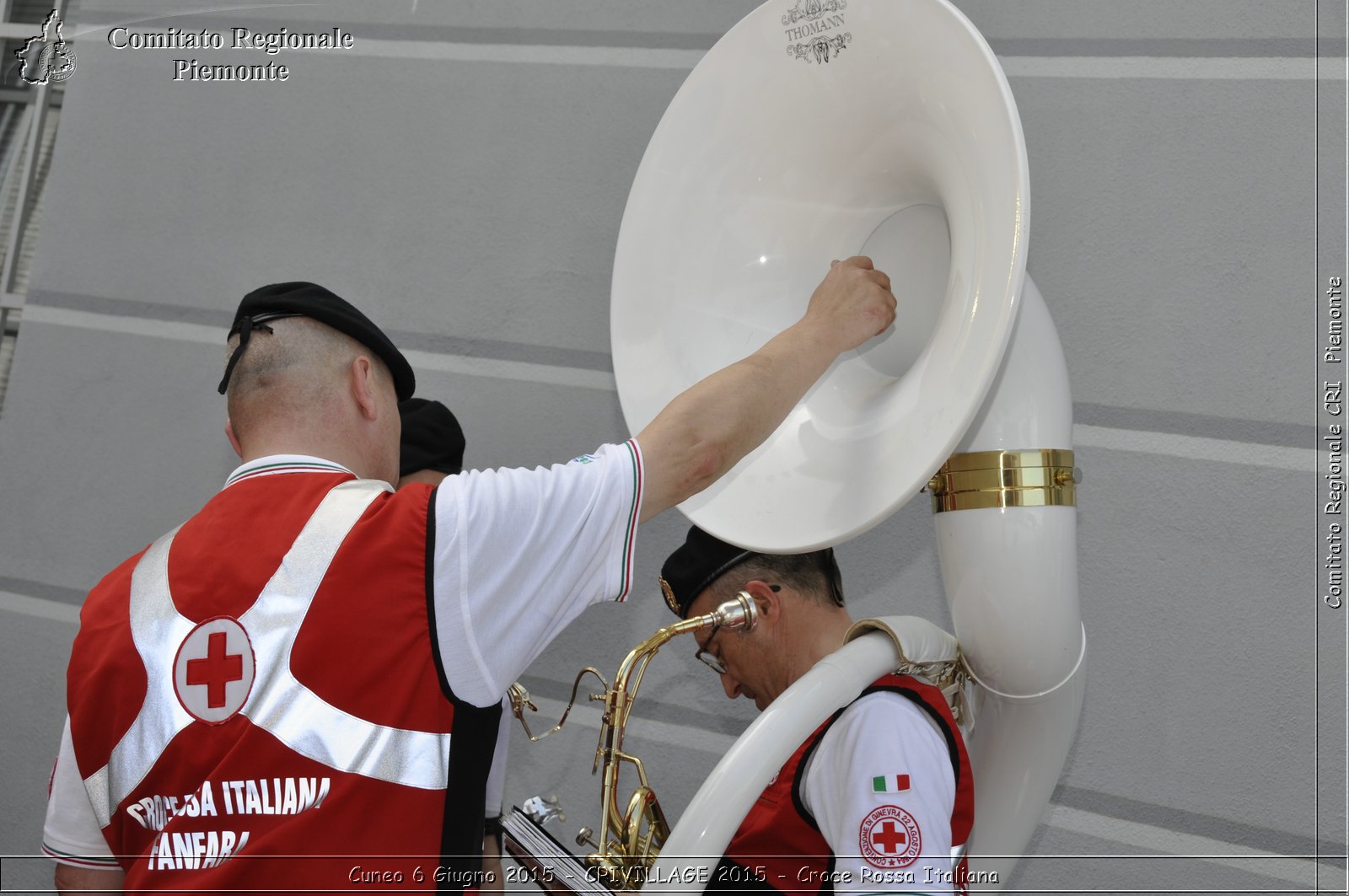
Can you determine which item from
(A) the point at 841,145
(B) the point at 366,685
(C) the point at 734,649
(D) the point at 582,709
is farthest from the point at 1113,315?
(B) the point at 366,685

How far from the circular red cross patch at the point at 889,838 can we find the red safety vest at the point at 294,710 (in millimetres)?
439

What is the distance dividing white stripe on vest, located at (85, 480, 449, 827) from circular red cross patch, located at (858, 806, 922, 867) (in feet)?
1.58

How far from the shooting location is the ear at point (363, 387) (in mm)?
1223

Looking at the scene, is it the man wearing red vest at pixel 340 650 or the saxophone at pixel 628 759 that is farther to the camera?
the saxophone at pixel 628 759

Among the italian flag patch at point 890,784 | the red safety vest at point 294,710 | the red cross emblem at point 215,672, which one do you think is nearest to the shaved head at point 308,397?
the red safety vest at point 294,710

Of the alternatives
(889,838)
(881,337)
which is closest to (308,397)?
(881,337)

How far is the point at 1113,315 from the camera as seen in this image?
6.31 ft

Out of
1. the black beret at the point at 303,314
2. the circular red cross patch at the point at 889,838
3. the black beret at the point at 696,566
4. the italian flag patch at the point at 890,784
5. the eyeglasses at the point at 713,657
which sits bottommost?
the circular red cross patch at the point at 889,838

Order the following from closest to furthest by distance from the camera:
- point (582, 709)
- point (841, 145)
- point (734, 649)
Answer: point (841, 145) < point (734, 649) < point (582, 709)

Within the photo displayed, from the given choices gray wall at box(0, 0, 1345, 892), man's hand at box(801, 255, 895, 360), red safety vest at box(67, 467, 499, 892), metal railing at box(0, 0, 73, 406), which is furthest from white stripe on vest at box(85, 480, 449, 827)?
metal railing at box(0, 0, 73, 406)

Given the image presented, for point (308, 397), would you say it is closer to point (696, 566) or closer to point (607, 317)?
point (696, 566)

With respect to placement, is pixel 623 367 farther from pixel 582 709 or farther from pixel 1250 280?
pixel 1250 280

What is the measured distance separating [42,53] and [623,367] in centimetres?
237
